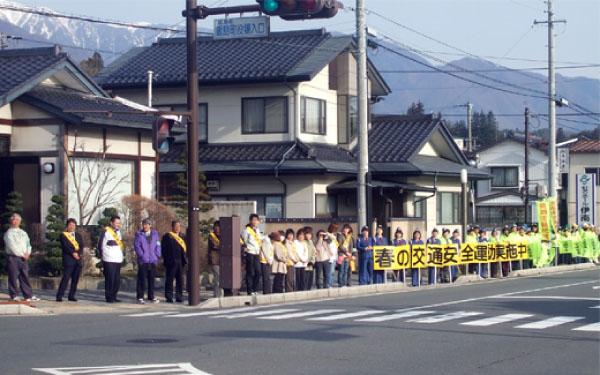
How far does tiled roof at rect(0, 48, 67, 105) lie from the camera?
25.6 meters

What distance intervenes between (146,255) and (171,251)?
682 mm

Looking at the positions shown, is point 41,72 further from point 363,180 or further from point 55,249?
point 363,180

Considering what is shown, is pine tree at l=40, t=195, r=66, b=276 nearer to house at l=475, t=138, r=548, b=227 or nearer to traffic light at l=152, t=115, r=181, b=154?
traffic light at l=152, t=115, r=181, b=154

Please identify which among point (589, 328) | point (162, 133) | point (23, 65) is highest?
point (23, 65)

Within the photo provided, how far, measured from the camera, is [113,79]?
4028cm

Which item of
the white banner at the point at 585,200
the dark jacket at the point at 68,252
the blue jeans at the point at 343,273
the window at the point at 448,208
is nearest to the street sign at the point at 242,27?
the dark jacket at the point at 68,252

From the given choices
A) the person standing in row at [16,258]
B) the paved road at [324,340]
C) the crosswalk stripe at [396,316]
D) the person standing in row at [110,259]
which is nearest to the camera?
the paved road at [324,340]

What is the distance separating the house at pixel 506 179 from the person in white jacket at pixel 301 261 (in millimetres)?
44059

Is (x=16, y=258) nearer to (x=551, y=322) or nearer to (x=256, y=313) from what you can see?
(x=256, y=313)

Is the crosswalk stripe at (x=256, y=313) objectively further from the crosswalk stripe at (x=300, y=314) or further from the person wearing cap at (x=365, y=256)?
the person wearing cap at (x=365, y=256)

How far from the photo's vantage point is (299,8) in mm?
17344

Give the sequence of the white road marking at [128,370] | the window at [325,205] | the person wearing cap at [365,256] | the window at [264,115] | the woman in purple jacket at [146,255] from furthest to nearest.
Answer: the window at [264,115]
the window at [325,205]
the person wearing cap at [365,256]
the woman in purple jacket at [146,255]
the white road marking at [128,370]

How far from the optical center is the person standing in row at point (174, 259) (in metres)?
22.6

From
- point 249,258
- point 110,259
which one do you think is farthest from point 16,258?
point 249,258
